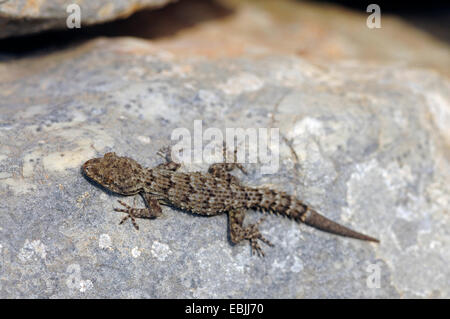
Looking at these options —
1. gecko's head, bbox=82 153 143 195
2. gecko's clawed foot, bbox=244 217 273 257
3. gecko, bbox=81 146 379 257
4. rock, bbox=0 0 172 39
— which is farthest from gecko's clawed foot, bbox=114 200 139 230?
rock, bbox=0 0 172 39

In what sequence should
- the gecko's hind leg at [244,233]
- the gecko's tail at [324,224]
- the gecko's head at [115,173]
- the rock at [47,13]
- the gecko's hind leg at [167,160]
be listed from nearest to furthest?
the gecko's head at [115,173] < the gecko's hind leg at [244,233] < the gecko's tail at [324,224] < the gecko's hind leg at [167,160] < the rock at [47,13]

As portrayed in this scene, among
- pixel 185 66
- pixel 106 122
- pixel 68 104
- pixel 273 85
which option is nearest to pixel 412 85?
pixel 273 85

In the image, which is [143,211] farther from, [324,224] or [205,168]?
[324,224]

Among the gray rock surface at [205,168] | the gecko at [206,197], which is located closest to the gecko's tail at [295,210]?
the gecko at [206,197]

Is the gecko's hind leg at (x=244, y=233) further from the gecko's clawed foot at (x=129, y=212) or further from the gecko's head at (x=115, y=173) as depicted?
the gecko's head at (x=115, y=173)

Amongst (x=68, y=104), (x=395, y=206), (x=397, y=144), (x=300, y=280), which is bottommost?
(x=300, y=280)

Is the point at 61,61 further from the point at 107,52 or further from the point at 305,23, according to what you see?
the point at 305,23

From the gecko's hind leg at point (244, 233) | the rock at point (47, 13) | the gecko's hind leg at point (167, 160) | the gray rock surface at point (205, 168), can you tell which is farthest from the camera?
the rock at point (47, 13)
